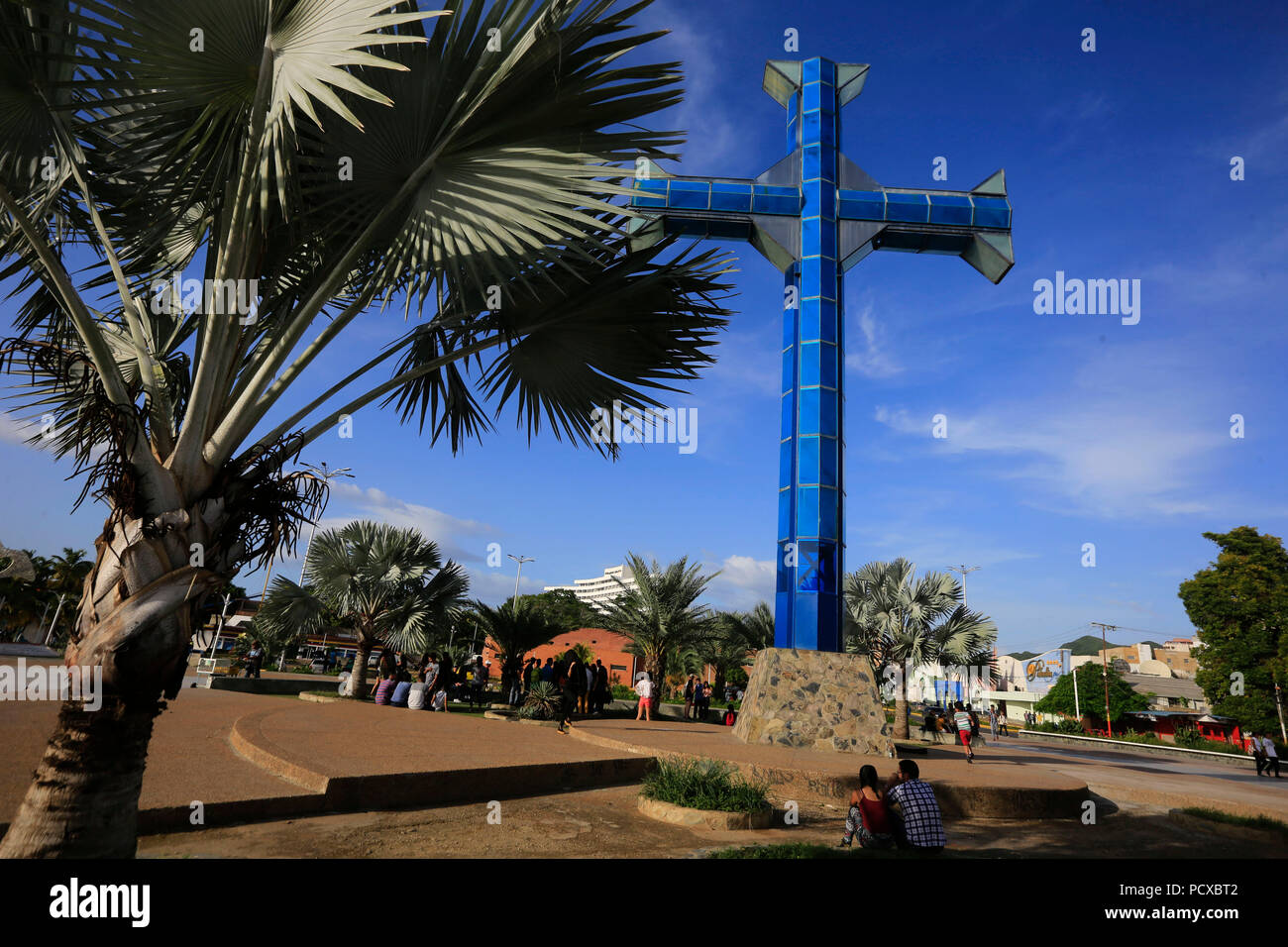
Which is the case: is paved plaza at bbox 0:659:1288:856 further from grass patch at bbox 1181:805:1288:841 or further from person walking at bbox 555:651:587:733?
person walking at bbox 555:651:587:733

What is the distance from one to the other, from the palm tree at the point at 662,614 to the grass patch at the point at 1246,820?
13.4 m

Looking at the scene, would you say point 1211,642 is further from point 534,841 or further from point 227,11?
point 227,11

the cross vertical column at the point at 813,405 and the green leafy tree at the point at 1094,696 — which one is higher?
the cross vertical column at the point at 813,405

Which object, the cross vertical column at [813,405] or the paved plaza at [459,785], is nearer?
the paved plaza at [459,785]

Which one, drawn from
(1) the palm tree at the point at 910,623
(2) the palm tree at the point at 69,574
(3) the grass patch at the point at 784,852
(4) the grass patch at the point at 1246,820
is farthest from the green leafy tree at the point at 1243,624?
(2) the palm tree at the point at 69,574

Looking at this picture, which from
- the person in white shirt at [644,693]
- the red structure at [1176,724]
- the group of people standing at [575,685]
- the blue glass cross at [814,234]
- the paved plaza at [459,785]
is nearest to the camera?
the paved plaza at [459,785]

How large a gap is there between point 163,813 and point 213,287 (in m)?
3.73

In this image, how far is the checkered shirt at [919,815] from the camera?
5449 mm

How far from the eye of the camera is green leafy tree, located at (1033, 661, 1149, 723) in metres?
55.9

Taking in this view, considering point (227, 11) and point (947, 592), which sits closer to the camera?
point (227, 11)

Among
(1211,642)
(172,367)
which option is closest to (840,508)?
(172,367)

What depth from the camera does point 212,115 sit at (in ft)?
13.7

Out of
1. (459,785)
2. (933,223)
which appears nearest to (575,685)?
(459,785)
